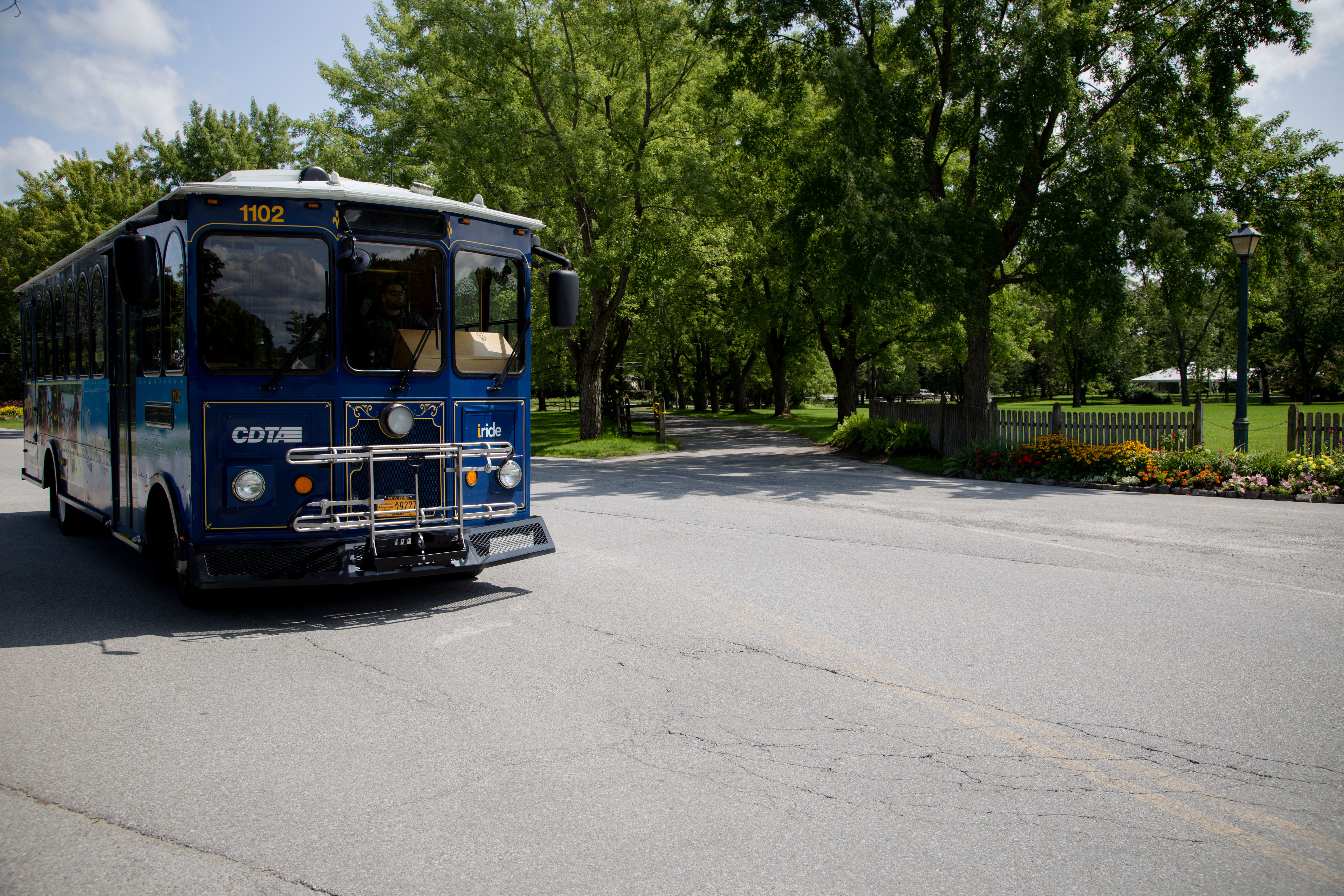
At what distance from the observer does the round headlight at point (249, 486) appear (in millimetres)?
6379

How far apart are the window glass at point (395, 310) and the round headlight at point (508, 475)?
0.99 m

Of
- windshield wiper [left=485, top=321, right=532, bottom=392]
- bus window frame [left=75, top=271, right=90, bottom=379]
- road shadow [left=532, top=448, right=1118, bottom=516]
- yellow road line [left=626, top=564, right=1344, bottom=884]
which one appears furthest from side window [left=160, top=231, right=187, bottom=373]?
road shadow [left=532, top=448, right=1118, bottom=516]

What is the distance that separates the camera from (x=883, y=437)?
2236 cm

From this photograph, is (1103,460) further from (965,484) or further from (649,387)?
(649,387)

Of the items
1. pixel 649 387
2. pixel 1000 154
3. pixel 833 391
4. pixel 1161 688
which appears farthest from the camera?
pixel 833 391

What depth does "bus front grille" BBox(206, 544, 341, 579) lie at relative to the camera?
20.4ft

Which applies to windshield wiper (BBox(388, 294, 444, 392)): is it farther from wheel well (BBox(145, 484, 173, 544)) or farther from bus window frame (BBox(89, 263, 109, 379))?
bus window frame (BBox(89, 263, 109, 379))

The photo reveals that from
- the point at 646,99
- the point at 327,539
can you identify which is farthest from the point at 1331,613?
the point at 646,99

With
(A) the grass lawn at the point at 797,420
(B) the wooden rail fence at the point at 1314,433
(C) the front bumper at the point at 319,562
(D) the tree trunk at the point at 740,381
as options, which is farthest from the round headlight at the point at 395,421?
(D) the tree trunk at the point at 740,381

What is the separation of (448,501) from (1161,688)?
16.7 ft

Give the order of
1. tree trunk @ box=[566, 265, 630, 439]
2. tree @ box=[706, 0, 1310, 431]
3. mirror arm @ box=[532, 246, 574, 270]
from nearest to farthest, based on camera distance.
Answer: mirror arm @ box=[532, 246, 574, 270], tree @ box=[706, 0, 1310, 431], tree trunk @ box=[566, 265, 630, 439]

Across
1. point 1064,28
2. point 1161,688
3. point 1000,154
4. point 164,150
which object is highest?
point 164,150

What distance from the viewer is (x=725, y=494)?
14852mm

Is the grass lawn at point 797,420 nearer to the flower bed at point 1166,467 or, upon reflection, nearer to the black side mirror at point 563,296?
the flower bed at point 1166,467
